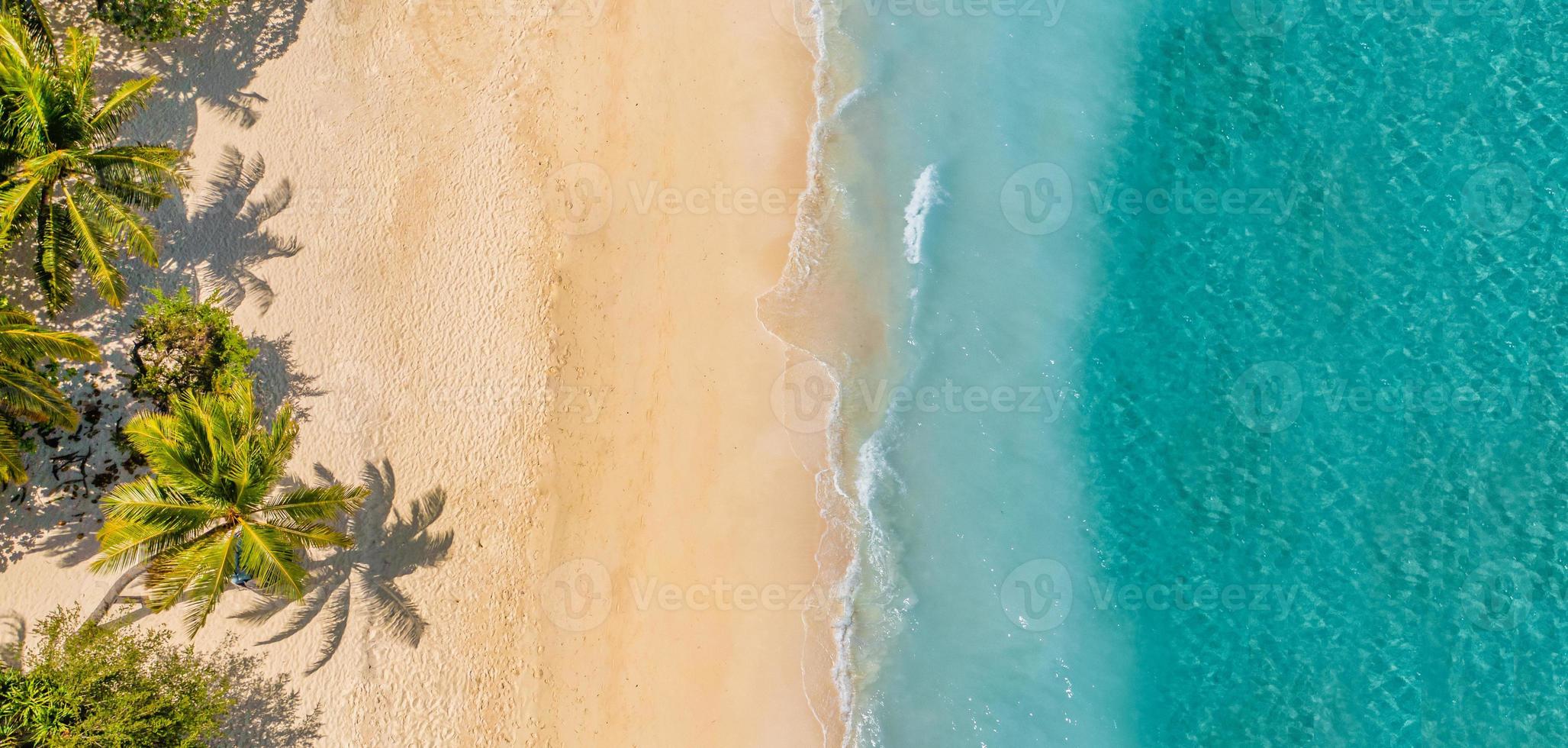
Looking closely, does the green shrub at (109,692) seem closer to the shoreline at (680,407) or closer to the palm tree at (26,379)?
the palm tree at (26,379)

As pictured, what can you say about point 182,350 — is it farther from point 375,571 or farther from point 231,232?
point 375,571

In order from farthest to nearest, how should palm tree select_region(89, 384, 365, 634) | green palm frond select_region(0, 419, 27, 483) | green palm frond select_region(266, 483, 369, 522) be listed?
green palm frond select_region(266, 483, 369, 522) < green palm frond select_region(0, 419, 27, 483) < palm tree select_region(89, 384, 365, 634)

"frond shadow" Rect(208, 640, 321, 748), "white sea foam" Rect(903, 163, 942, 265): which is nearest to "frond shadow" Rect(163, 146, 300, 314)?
"frond shadow" Rect(208, 640, 321, 748)

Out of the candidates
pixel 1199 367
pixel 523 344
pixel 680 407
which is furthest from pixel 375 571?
pixel 1199 367

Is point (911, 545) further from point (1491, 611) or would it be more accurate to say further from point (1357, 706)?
point (1491, 611)

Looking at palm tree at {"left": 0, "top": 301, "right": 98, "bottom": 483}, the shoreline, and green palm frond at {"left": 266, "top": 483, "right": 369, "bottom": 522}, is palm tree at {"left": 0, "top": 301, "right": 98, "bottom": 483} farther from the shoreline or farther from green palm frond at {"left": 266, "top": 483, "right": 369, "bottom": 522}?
the shoreline

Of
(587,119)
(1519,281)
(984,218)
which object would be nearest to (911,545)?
(984,218)
